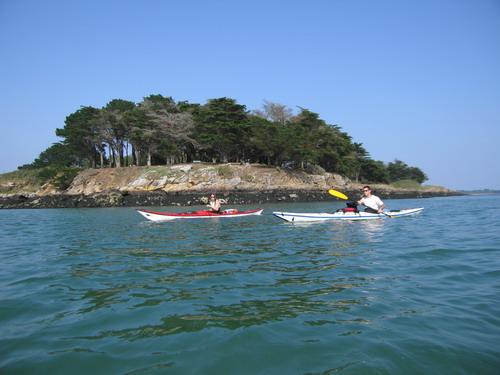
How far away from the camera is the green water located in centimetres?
404

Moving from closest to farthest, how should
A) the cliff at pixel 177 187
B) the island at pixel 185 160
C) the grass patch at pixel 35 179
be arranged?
1. the cliff at pixel 177 187
2. the island at pixel 185 160
3. the grass patch at pixel 35 179

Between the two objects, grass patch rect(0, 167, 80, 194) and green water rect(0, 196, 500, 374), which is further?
grass patch rect(0, 167, 80, 194)

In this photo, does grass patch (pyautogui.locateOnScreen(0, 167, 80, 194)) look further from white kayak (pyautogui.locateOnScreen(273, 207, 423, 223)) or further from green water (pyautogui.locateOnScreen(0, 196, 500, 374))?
green water (pyautogui.locateOnScreen(0, 196, 500, 374))

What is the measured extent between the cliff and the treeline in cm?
387

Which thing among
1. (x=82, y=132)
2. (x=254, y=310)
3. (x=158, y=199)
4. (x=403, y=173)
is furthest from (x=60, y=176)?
(x=403, y=173)

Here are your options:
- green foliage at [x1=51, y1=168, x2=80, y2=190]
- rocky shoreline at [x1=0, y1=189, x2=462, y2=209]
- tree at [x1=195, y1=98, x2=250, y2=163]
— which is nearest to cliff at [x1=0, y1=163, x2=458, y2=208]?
rocky shoreline at [x1=0, y1=189, x2=462, y2=209]

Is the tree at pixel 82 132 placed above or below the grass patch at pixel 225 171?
above

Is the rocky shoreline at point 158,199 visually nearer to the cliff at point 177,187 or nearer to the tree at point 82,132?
the cliff at point 177,187

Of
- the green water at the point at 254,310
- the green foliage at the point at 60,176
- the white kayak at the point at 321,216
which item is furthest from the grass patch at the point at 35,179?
the green water at the point at 254,310

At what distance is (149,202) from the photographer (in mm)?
40375

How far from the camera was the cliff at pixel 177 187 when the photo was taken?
4141cm

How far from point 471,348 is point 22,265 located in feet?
33.4

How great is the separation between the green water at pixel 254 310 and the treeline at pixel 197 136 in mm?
42414

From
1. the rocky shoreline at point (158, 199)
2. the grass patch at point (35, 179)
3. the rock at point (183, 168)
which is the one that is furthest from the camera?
the grass patch at point (35, 179)
